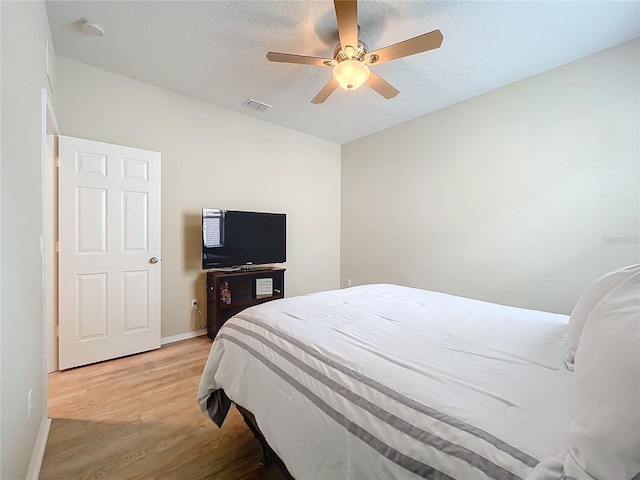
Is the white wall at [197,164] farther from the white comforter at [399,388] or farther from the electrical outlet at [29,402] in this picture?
the white comforter at [399,388]

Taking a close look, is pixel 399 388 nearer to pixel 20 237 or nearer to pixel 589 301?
pixel 589 301

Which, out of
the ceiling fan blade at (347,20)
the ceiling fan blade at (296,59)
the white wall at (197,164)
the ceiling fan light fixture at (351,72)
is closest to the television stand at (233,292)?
the white wall at (197,164)

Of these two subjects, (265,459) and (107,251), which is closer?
(265,459)

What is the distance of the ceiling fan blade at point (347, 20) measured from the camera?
1576 mm

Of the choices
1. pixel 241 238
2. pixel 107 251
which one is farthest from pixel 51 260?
pixel 241 238

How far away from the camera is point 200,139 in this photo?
326 centimetres

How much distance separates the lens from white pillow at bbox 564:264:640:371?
3.27ft

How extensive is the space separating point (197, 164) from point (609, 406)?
358cm

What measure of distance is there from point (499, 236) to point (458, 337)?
7.22 feet

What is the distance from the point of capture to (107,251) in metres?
2.60

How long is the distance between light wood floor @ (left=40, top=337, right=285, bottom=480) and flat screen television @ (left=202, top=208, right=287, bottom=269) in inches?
49.2

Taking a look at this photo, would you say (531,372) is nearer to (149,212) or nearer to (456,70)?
(456,70)

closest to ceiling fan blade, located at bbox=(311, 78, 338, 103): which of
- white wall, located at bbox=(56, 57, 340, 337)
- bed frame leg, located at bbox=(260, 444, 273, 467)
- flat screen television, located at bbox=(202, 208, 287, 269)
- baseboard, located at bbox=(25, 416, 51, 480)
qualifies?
white wall, located at bbox=(56, 57, 340, 337)

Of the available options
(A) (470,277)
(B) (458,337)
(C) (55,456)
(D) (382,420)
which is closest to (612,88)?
(A) (470,277)
